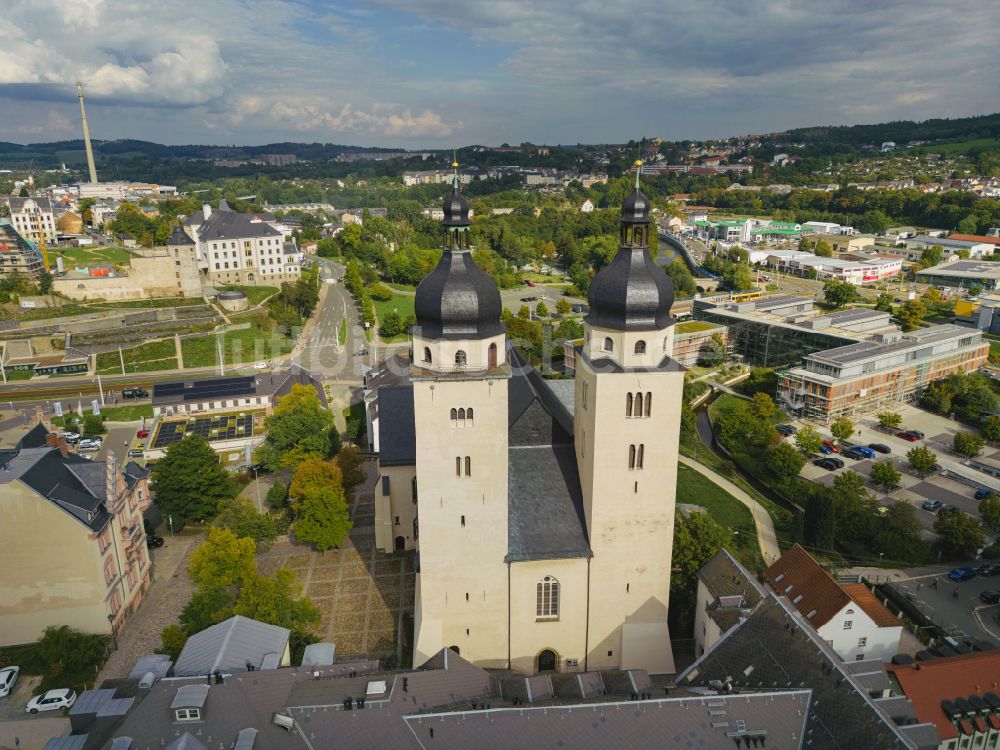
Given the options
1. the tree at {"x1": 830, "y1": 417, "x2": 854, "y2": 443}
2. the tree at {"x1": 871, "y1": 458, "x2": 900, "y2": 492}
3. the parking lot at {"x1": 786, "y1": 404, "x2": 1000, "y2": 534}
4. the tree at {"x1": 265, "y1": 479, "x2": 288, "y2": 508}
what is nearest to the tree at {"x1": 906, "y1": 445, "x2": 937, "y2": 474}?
the parking lot at {"x1": 786, "y1": 404, "x2": 1000, "y2": 534}

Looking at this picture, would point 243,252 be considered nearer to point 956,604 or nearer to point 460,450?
point 460,450

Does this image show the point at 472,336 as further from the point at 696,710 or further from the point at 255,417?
the point at 255,417

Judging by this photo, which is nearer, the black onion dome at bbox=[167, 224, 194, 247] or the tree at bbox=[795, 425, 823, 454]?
the tree at bbox=[795, 425, 823, 454]

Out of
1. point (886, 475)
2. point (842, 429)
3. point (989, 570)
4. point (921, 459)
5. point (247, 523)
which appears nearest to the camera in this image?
point (247, 523)

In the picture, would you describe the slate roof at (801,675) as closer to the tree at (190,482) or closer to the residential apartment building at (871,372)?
the tree at (190,482)

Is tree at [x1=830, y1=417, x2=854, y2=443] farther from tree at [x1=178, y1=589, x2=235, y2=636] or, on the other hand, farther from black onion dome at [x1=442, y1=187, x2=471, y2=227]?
tree at [x1=178, y1=589, x2=235, y2=636]

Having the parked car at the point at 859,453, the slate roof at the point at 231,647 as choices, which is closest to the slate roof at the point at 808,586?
the slate roof at the point at 231,647

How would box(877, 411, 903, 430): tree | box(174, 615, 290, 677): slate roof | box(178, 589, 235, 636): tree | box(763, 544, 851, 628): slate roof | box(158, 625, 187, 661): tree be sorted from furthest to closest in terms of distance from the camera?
A: box(877, 411, 903, 430): tree → box(763, 544, 851, 628): slate roof → box(178, 589, 235, 636): tree → box(158, 625, 187, 661): tree → box(174, 615, 290, 677): slate roof

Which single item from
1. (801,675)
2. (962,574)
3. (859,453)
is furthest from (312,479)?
(859,453)
